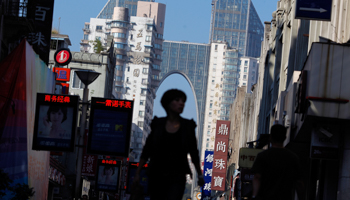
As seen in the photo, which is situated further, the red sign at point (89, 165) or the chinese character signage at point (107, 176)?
the red sign at point (89, 165)

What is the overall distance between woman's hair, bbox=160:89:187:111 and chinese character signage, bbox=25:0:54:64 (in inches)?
877

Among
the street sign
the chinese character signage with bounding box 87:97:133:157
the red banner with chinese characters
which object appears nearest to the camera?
the street sign

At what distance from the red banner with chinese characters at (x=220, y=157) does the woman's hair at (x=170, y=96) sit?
5631cm

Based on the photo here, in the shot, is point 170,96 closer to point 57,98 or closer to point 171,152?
point 171,152

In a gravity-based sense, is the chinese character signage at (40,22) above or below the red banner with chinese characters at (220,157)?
above

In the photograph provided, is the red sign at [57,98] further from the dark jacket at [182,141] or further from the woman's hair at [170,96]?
the dark jacket at [182,141]

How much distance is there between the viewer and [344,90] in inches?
591

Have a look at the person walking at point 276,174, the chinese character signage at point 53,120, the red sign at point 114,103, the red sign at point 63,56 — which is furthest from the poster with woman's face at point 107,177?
the person walking at point 276,174

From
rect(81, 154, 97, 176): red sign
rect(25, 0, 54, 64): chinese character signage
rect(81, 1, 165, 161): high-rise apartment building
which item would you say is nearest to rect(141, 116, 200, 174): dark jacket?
rect(25, 0, 54, 64): chinese character signage

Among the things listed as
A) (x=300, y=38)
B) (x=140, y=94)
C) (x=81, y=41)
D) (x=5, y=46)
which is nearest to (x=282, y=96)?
(x=300, y=38)

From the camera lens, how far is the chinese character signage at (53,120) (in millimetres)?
21812

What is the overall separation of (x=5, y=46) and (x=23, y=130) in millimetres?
5770

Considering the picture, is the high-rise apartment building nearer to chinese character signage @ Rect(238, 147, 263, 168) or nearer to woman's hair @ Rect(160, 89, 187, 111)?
chinese character signage @ Rect(238, 147, 263, 168)

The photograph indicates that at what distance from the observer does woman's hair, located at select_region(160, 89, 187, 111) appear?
7782 mm
